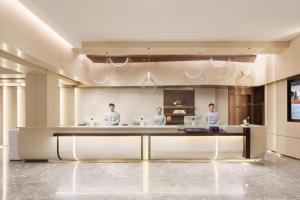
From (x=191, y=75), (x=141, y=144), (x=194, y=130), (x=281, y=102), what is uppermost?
(x=191, y=75)

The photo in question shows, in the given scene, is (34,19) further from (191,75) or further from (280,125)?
(280,125)

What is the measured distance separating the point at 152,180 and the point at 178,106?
6.57 metres

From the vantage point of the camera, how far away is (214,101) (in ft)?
42.2

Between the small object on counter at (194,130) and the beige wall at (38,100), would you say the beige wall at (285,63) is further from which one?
the beige wall at (38,100)

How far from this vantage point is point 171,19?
7.16 metres

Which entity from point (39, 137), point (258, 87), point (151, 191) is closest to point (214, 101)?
point (258, 87)

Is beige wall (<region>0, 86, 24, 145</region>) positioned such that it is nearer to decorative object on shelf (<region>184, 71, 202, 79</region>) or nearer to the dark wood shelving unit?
the dark wood shelving unit

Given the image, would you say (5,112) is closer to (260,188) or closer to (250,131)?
(250,131)

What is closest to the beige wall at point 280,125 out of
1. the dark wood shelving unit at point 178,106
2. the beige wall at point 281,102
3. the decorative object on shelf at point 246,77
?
the beige wall at point 281,102

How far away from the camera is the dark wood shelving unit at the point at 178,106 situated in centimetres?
1269

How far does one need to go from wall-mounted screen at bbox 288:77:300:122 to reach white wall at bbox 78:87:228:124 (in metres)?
3.76

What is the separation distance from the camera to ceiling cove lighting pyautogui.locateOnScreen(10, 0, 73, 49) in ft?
20.0

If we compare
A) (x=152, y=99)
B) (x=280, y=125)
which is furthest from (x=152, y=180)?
(x=152, y=99)

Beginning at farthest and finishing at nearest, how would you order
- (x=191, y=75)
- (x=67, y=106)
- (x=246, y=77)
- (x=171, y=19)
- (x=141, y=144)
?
(x=67, y=106) → (x=191, y=75) → (x=246, y=77) → (x=141, y=144) → (x=171, y=19)
